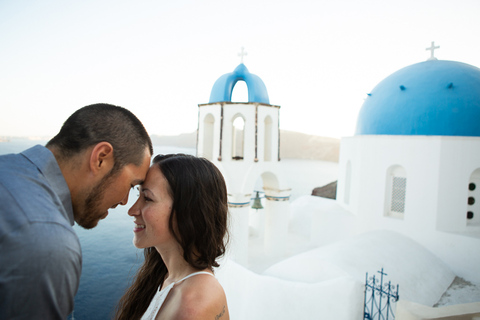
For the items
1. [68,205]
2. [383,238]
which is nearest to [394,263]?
[383,238]

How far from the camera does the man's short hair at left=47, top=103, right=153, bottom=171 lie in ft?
4.75

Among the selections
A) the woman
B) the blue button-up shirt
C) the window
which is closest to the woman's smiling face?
the woman

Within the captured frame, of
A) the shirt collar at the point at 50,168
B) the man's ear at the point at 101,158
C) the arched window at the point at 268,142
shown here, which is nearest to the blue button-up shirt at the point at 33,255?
the shirt collar at the point at 50,168

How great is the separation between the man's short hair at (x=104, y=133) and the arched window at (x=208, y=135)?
8011 mm

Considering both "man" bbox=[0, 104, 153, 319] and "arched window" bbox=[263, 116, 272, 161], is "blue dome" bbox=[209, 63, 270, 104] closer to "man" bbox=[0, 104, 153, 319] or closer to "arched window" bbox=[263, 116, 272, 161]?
"arched window" bbox=[263, 116, 272, 161]

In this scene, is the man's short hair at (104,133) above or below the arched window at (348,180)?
above

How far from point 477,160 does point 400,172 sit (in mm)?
1815

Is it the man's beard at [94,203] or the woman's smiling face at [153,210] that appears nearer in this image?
the man's beard at [94,203]

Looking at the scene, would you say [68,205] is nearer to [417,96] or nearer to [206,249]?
[206,249]

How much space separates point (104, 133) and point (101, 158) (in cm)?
12

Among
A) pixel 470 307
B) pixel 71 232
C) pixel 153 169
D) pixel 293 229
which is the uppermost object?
pixel 153 169

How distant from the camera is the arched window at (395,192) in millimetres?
9070

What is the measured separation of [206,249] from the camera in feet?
6.06

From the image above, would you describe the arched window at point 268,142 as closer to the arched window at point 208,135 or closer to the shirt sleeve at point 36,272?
the arched window at point 208,135
